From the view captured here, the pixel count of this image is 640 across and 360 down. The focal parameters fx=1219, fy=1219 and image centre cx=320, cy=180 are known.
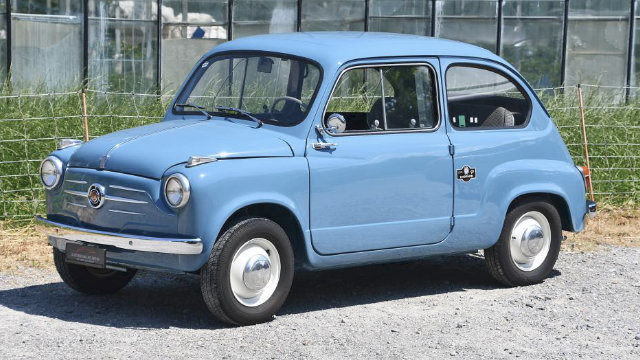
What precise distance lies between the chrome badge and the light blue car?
0.01 metres

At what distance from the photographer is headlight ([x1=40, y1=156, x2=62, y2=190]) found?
8.00m

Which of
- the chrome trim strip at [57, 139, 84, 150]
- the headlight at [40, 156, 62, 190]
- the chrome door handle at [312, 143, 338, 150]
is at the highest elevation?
the chrome door handle at [312, 143, 338, 150]

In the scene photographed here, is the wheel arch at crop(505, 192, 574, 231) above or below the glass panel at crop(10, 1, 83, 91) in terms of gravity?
below

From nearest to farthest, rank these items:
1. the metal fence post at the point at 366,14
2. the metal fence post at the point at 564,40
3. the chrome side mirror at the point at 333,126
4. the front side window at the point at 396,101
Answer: the chrome side mirror at the point at 333,126
the front side window at the point at 396,101
the metal fence post at the point at 366,14
the metal fence post at the point at 564,40

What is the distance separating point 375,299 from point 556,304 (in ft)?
4.12

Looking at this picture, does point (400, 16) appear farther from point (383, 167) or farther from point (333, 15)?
point (383, 167)

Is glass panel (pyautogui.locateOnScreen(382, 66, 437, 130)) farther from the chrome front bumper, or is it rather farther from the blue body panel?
the chrome front bumper

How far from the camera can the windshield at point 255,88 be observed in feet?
26.5

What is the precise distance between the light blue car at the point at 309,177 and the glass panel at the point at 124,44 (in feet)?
28.5

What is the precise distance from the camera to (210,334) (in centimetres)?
727

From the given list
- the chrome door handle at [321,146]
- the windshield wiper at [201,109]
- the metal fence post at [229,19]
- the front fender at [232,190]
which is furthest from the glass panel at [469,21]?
the front fender at [232,190]

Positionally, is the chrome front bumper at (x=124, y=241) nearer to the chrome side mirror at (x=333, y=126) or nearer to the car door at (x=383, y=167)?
the car door at (x=383, y=167)

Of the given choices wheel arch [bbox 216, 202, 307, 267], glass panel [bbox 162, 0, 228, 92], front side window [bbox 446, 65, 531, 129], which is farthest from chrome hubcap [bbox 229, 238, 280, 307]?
glass panel [bbox 162, 0, 228, 92]

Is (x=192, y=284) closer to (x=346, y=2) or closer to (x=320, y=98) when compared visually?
(x=320, y=98)
